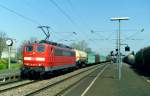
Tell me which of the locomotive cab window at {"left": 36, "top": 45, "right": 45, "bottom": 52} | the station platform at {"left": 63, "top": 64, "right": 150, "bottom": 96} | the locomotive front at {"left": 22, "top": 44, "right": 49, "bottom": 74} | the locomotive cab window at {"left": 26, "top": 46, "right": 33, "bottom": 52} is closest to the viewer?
the station platform at {"left": 63, "top": 64, "right": 150, "bottom": 96}

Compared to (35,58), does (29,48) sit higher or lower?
higher

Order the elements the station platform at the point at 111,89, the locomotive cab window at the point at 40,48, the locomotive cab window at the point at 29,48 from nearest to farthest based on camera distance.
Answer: the station platform at the point at 111,89, the locomotive cab window at the point at 40,48, the locomotive cab window at the point at 29,48

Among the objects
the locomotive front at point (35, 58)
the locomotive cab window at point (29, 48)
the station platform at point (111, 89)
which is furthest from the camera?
the locomotive cab window at point (29, 48)

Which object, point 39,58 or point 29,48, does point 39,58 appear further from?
point 29,48

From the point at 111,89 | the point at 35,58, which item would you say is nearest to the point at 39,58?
the point at 35,58

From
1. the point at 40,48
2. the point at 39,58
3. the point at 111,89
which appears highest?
the point at 40,48

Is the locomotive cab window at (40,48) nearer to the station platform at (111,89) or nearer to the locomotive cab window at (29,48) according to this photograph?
the locomotive cab window at (29,48)

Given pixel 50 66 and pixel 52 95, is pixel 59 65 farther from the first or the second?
pixel 52 95

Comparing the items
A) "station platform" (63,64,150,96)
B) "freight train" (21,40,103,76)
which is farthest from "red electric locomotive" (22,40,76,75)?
"station platform" (63,64,150,96)

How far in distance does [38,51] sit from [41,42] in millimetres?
1245

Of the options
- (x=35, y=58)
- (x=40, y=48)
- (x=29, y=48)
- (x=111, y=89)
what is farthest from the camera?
(x=29, y=48)

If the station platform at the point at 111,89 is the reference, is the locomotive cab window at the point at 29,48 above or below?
above

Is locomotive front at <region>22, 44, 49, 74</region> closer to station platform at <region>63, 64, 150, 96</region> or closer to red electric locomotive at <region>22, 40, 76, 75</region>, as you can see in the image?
red electric locomotive at <region>22, 40, 76, 75</region>

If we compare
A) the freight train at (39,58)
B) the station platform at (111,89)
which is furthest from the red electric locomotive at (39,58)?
the station platform at (111,89)
